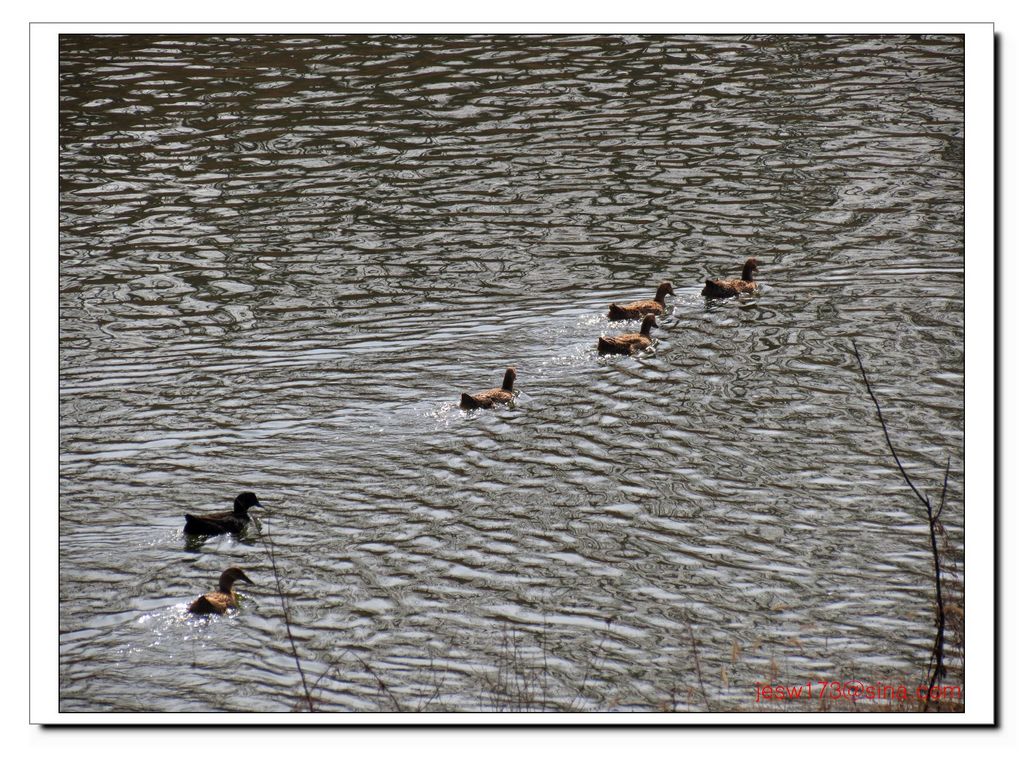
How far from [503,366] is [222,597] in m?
5.62

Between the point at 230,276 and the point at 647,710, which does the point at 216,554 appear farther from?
the point at 230,276

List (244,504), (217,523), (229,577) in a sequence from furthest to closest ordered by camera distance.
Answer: (244,504) → (217,523) → (229,577)

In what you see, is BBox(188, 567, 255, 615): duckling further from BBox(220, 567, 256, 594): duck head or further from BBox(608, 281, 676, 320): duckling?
BBox(608, 281, 676, 320): duckling

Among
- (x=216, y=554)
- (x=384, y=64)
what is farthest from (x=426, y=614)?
(x=384, y=64)

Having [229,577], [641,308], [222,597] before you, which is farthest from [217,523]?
[641,308]

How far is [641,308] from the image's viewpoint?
17016 mm

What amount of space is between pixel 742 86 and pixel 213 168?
9.42 meters

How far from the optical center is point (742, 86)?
23.7m

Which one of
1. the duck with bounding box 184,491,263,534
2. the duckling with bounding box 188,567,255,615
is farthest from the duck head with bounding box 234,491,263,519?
the duckling with bounding box 188,567,255,615

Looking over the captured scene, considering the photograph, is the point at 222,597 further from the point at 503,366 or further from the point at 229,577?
the point at 503,366

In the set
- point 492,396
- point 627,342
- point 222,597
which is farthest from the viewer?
point 627,342

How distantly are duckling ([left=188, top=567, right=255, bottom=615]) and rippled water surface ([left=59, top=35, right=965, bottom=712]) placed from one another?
0.12 m

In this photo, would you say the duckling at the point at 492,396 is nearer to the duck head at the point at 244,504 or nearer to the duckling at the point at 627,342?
the duckling at the point at 627,342

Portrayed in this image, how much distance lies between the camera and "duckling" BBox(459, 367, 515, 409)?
47.9 feet
